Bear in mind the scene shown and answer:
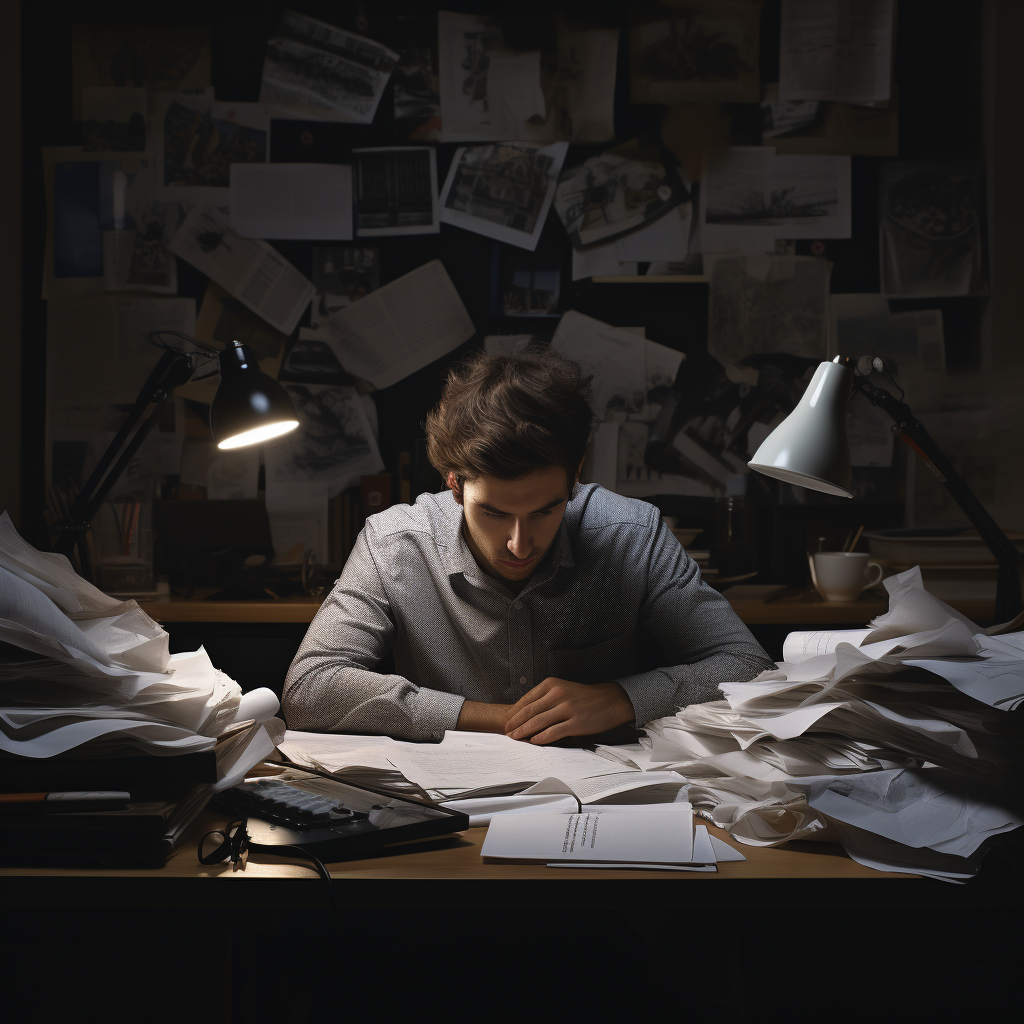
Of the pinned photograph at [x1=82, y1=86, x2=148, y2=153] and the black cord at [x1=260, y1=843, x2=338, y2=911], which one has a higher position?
the pinned photograph at [x1=82, y1=86, x2=148, y2=153]

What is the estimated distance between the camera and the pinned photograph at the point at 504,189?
7.59 feet

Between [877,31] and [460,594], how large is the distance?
1.90 metres

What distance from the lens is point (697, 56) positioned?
2297 millimetres

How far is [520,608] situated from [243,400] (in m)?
0.55

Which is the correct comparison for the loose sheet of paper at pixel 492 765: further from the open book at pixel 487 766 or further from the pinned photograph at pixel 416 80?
the pinned photograph at pixel 416 80

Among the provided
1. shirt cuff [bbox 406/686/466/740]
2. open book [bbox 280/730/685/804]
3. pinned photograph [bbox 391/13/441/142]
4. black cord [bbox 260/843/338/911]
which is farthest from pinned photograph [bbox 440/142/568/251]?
black cord [bbox 260/843/338/911]

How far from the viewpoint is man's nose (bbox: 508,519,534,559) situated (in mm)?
1294

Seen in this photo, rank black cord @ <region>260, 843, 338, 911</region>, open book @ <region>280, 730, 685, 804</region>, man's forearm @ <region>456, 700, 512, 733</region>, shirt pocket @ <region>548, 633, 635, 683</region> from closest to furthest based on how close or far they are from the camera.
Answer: black cord @ <region>260, 843, 338, 911</region>
open book @ <region>280, 730, 685, 804</region>
man's forearm @ <region>456, 700, 512, 733</region>
shirt pocket @ <region>548, 633, 635, 683</region>

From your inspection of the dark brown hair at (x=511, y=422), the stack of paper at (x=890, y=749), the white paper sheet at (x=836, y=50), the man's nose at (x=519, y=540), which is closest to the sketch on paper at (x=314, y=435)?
the dark brown hair at (x=511, y=422)

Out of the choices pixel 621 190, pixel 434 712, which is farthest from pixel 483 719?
pixel 621 190

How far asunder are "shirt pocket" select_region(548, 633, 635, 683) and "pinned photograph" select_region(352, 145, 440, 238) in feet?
4.37

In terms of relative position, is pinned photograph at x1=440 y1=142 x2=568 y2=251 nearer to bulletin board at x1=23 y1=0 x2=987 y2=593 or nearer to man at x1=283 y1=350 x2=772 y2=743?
bulletin board at x1=23 y1=0 x2=987 y2=593

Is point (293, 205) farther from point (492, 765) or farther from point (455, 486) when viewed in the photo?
point (492, 765)

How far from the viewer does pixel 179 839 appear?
72 centimetres
